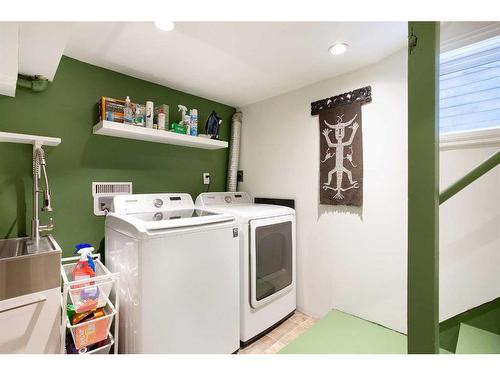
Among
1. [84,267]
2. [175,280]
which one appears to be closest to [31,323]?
[84,267]

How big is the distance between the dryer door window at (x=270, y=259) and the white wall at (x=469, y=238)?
3.67 ft

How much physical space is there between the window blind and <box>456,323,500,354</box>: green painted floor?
45.4 inches

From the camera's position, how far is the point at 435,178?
0.57 meters

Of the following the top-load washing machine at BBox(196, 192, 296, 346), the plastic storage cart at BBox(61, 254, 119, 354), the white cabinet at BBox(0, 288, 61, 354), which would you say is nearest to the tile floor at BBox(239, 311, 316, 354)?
the top-load washing machine at BBox(196, 192, 296, 346)

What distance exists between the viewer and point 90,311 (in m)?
1.39

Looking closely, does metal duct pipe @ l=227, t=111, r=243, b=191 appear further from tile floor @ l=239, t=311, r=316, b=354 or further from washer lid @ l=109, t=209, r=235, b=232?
tile floor @ l=239, t=311, r=316, b=354

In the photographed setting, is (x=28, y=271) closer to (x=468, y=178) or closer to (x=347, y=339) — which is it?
(x=468, y=178)

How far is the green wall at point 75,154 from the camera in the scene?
61.5 inches

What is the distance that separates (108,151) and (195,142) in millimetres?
724

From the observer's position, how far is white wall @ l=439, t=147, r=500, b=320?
4.35 ft

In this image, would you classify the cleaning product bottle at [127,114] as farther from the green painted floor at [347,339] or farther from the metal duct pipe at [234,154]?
the green painted floor at [347,339]

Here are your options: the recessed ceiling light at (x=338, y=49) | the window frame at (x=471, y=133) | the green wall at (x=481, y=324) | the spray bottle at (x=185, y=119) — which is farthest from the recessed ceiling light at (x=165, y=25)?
the green wall at (x=481, y=324)
